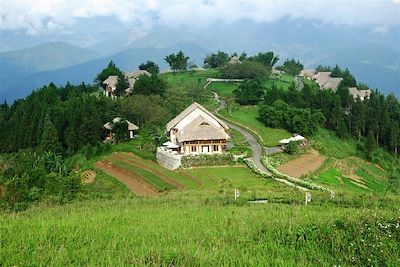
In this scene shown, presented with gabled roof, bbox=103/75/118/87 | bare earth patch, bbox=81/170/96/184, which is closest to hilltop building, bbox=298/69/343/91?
gabled roof, bbox=103/75/118/87

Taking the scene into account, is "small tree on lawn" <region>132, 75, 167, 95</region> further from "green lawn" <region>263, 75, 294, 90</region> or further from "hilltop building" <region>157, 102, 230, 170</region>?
"green lawn" <region>263, 75, 294, 90</region>

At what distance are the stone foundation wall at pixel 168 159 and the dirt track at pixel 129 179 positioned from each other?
8.60 ft

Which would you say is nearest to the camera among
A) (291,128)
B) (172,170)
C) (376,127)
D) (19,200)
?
(19,200)

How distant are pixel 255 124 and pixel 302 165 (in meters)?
12.3

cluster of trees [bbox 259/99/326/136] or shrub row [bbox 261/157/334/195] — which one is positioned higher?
cluster of trees [bbox 259/99/326/136]

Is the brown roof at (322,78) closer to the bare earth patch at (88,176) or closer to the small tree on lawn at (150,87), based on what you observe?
the small tree on lawn at (150,87)

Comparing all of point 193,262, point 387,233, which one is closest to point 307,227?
point 387,233

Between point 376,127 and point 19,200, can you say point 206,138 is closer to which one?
point 19,200

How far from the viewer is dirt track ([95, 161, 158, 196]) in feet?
83.5

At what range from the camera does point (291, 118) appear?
42500mm

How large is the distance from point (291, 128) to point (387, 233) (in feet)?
115

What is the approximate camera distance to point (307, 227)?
8094 millimetres

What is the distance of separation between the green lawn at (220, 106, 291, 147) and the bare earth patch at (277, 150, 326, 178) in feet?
10.3

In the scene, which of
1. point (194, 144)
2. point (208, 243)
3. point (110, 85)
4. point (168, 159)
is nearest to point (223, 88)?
point (110, 85)
